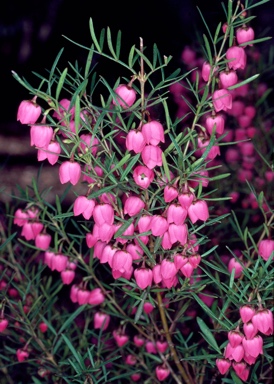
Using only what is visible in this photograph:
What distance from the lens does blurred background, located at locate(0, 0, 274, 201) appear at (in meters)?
3.55

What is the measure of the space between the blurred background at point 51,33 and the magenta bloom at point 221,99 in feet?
6.44

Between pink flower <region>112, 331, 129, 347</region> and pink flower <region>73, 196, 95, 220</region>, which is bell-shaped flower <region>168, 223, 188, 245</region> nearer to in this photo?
pink flower <region>73, 196, 95, 220</region>

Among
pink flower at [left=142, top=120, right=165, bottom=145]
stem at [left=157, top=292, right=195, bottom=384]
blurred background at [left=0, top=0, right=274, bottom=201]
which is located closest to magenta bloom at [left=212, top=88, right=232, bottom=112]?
pink flower at [left=142, top=120, right=165, bottom=145]

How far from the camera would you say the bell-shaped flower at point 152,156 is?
1064 mm

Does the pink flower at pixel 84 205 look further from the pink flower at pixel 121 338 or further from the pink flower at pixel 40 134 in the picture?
the pink flower at pixel 121 338

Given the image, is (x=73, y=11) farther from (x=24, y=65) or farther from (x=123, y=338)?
(x=123, y=338)

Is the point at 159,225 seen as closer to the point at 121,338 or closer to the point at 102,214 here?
the point at 102,214

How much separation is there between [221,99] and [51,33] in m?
3.25

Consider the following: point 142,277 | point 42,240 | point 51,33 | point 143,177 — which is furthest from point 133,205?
point 51,33

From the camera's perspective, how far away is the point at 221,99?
3.88ft

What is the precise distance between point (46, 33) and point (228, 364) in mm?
3388

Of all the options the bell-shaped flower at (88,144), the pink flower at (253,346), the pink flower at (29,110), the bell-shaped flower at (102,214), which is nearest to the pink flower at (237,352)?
the pink flower at (253,346)

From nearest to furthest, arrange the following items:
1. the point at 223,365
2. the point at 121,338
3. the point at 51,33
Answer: the point at 223,365 → the point at 121,338 → the point at 51,33

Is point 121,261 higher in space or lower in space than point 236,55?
lower
